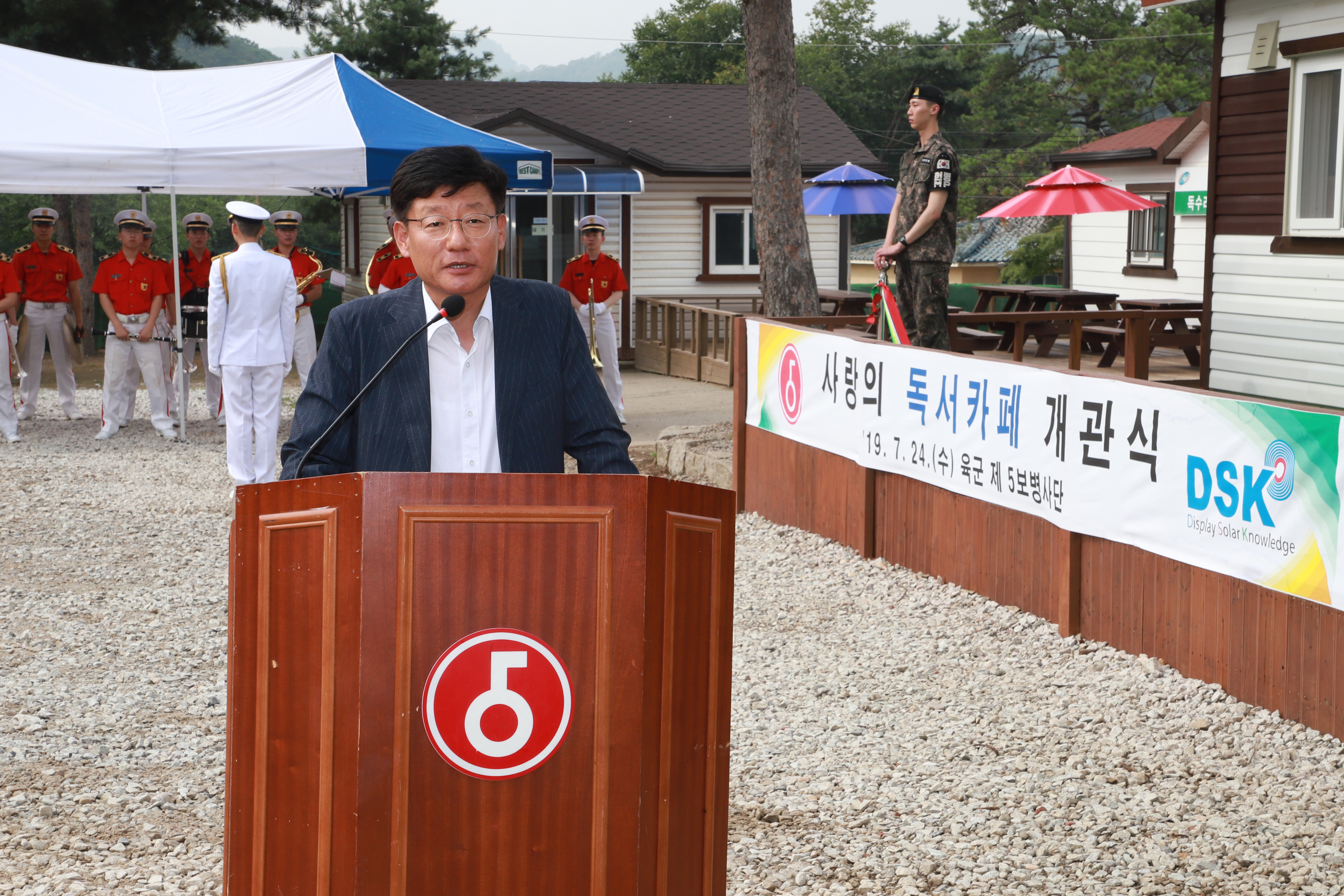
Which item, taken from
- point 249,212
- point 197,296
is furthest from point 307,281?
point 249,212

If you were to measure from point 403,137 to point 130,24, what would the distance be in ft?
41.9

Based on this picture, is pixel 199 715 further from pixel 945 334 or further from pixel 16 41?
pixel 16 41

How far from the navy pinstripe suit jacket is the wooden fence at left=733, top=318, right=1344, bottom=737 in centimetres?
306

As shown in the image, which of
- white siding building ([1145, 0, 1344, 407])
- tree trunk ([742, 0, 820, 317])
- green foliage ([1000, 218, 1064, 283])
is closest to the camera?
white siding building ([1145, 0, 1344, 407])

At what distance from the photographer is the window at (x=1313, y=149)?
9930 millimetres

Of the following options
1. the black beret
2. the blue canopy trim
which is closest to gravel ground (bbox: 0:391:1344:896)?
the black beret

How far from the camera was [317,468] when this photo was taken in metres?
2.57

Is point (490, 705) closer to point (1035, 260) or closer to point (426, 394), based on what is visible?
point (426, 394)

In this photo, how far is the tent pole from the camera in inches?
501

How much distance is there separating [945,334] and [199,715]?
16.8 feet

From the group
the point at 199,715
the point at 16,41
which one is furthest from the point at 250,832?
the point at 16,41

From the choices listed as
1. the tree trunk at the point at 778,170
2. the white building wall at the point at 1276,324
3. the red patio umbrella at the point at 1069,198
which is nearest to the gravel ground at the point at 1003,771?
the white building wall at the point at 1276,324

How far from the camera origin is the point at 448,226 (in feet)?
8.64

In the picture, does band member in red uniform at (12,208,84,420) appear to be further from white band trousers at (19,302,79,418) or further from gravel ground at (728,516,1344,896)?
gravel ground at (728,516,1344,896)
